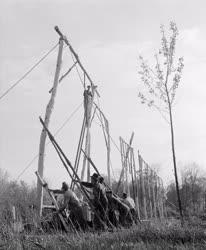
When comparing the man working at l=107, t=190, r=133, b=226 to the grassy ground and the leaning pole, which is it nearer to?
the leaning pole

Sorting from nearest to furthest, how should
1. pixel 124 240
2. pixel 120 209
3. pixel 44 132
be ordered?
pixel 124 240
pixel 44 132
pixel 120 209

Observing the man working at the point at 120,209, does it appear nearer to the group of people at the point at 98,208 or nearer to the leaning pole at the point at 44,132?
the group of people at the point at 98,208

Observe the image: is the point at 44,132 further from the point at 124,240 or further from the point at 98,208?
the point at 124,240

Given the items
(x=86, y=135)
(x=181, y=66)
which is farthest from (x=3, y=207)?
(x=181, y=66)

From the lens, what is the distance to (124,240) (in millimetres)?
7371

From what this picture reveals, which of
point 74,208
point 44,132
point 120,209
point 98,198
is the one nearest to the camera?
point 74,208

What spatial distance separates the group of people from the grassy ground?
1.97 metres

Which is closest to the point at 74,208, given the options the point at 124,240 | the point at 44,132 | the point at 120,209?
the point at 120,209

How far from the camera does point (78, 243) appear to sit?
22.6 ft

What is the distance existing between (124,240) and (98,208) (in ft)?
10.9

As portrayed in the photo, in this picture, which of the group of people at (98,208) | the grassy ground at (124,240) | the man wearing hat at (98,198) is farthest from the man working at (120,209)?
the grassy ground at (124,240)

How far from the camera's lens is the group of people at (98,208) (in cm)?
1016

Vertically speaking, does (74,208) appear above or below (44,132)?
below

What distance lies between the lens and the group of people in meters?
10.2
